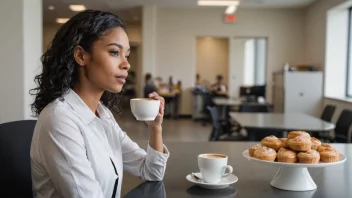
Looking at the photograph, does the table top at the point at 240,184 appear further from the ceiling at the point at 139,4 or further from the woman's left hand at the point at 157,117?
the ceiling at the point at 139,4

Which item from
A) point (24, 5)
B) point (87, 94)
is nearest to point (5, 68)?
point (24, 5)

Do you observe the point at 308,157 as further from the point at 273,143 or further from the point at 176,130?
the point at 176,130

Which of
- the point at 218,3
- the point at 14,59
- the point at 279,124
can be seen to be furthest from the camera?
the point at 218,3

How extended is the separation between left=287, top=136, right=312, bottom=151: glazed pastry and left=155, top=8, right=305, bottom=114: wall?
9422mm

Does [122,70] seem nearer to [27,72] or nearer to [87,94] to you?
[87,94]

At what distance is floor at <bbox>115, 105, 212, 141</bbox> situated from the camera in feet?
24.0

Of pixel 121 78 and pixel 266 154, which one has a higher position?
pixel 121 78

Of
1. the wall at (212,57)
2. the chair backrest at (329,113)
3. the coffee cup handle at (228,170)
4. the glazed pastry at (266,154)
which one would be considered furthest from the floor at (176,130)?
the glazed pastry at (266,154)

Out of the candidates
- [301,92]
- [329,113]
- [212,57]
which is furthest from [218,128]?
[212,57]

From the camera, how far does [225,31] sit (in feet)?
34.0

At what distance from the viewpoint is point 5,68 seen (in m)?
4.03

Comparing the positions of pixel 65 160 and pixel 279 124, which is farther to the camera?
pixel 279 124

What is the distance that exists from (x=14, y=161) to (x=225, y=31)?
9.63 metres

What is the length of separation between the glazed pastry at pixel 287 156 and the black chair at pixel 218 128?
3389 mm
